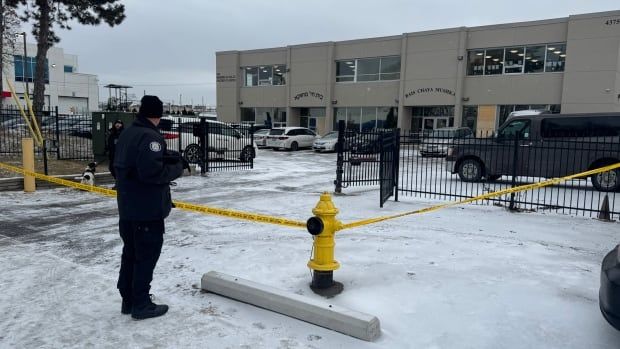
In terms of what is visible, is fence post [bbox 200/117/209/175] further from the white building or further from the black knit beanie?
the white building

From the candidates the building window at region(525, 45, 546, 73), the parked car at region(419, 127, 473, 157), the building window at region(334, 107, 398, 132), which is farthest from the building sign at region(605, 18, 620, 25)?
the parked car at region(419, 127, 473, 157)

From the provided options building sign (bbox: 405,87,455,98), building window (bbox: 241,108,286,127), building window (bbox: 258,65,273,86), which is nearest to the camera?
building sign (bbox: 405,87,455,98)

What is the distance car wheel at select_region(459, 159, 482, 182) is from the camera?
12.6 m

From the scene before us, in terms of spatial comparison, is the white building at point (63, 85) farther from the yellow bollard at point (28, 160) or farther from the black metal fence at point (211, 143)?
the yellow bollard at point (28, 160)

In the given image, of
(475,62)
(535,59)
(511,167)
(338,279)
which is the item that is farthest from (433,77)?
(338,279)

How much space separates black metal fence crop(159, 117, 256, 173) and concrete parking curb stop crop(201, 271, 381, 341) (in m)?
9.94

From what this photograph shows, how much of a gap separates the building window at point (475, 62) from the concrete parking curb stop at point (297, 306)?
3095 centimetres

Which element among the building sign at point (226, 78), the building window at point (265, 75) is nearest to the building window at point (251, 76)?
the building window at point (265, 75)

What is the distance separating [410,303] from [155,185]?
248 cm

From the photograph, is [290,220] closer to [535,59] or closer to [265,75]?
[535,59]

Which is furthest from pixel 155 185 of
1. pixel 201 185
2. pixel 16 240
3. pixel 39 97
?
pixel 39 97

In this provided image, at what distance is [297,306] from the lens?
158 inches

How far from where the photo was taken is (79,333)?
→ 3740 mm

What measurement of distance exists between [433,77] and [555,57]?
Result: 768cm
